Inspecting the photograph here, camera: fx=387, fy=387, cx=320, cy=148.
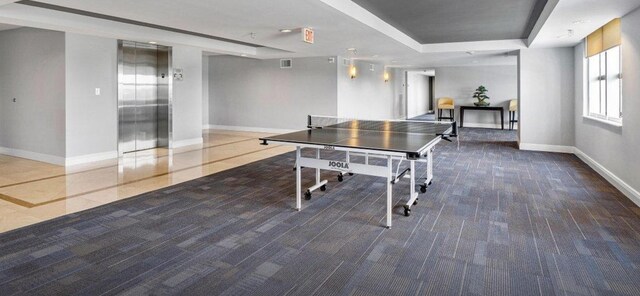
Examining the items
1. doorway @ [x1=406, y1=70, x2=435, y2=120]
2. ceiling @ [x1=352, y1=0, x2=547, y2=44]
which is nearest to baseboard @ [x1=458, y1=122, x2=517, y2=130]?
doorway @ [x1=406, y1=70, x2=435, y2=120]

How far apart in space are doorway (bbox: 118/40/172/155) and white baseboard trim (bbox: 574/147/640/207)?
860 centimetres

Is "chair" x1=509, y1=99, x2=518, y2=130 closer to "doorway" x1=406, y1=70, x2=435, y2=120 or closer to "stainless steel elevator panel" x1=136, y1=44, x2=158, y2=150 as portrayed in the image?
"doorway" x1=406, y1=70, x2=435, y2=120

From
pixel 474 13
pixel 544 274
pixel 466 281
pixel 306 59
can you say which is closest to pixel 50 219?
pixel 466 281

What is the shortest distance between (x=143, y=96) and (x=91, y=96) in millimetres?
1262

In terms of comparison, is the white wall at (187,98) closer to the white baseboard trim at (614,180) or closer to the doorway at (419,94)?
the white baseboard trim at (614,180)

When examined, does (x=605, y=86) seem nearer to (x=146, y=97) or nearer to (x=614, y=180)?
(x=614, y=180)

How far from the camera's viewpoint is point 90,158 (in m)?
7.43

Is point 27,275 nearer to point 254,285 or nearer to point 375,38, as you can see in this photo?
point 254,285

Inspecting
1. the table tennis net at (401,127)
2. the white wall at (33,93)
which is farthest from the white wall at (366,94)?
the white wall at (33,93)

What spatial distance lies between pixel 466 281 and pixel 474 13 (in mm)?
5072

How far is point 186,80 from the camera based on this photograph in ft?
31.5

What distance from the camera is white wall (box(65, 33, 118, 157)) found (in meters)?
7.03

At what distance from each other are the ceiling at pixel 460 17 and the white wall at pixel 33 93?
5637 millimetres

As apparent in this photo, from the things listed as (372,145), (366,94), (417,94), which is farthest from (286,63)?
(417,94)
